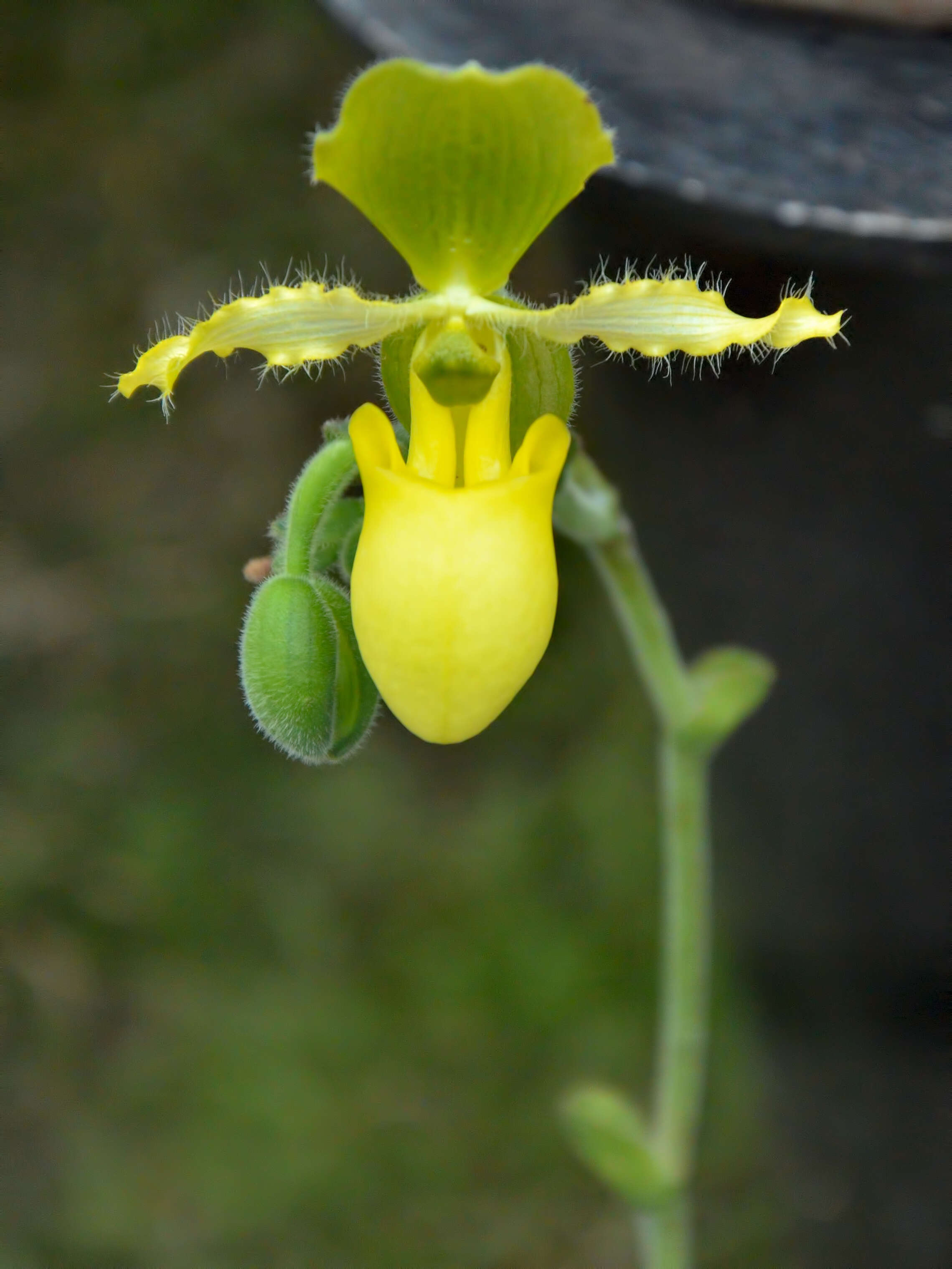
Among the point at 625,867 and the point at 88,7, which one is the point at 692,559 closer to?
the point at 625,867

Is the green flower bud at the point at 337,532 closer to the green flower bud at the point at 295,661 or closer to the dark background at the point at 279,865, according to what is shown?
the green flower bud at the point at 295,661

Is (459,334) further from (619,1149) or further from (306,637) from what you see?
(619,1149)

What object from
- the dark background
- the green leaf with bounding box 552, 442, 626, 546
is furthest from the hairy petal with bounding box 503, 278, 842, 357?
the dark background

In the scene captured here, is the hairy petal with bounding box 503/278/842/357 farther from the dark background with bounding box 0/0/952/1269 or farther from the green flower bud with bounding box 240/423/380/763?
the dark background with bounding box 0/0/952/1269

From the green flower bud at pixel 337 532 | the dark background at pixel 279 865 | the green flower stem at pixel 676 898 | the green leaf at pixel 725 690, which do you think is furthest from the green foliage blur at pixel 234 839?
the green flower bud at pixel 337 532

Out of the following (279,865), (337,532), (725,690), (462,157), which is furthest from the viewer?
(279,865)

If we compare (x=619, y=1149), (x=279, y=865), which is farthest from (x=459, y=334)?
(x=279, y=865)
